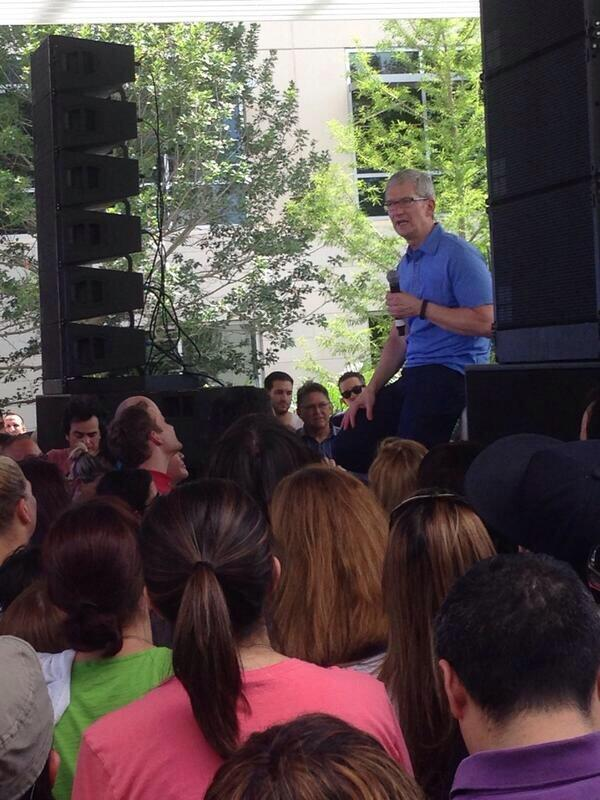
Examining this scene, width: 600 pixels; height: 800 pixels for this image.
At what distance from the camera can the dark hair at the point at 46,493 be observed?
150 inches

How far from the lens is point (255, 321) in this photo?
16.1 metres

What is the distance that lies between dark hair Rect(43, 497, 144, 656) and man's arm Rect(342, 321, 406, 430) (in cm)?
286

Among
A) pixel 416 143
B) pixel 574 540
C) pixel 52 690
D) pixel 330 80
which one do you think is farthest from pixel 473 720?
pixel 330 80

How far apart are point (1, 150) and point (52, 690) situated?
43.8 ft

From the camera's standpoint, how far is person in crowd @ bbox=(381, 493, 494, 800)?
2059 mm

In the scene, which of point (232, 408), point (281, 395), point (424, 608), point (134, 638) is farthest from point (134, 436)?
point (281, 395)

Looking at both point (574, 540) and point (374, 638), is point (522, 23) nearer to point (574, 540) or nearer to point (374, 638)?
point (374, 638)

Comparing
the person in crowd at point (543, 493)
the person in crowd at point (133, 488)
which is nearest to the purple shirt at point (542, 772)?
the person in crowd at point (543, 493)

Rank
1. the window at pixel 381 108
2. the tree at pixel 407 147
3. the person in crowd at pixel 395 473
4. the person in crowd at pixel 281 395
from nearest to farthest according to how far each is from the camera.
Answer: the person in crowd at pixel 395 473, the person in crowd at pixel 281 395, the tree at pixel 407 147, the window at pixel 381 108

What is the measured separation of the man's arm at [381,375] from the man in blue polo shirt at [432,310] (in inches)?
0.8

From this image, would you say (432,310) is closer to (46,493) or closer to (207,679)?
(46,493)

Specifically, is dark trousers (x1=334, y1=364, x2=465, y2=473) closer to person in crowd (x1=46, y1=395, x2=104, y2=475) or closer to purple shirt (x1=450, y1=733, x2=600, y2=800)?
person in crowd (x1=46, y1=395, x2=104, y2=475)

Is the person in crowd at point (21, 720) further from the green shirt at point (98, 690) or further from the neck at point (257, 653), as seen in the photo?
the green shirt at point (98, 690)

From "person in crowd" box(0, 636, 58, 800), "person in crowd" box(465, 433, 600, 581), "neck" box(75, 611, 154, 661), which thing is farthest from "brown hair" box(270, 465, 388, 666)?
"person in crowd" box(0, 636, 58, 800)
